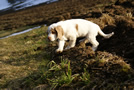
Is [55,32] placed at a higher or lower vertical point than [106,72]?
higher

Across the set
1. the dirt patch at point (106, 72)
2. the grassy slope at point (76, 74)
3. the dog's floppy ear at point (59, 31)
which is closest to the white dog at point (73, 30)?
the dog's floppy ear at point (59, 31)

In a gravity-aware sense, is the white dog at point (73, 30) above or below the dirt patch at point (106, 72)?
above

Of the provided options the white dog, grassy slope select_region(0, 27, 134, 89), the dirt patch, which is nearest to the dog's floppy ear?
the white dog

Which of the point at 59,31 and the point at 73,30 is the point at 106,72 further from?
the point at 73,30

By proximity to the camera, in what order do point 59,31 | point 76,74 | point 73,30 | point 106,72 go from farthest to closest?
point 73,30 → point 59,31 → point 76,74 → point 106,72

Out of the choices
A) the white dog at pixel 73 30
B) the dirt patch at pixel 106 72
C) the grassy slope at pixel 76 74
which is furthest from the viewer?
the white dog at pixel 73 30

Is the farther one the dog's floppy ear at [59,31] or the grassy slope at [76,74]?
the dog's floppy ear at [59,31]

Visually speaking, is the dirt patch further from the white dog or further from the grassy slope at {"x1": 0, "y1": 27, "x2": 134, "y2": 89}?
the white dog

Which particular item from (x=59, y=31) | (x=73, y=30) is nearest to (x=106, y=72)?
(x=59, y=31)

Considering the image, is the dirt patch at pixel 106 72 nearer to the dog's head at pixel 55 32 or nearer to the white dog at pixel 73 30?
the dog's head at pixel 55 32

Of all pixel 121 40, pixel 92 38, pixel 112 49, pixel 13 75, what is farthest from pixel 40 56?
pixel 121 40

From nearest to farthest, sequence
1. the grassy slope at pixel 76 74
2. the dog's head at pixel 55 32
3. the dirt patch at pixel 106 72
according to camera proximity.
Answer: the dirt patch at pixel 106 72 → the grassy slope at pixel 76 74 → the dog's head at pixel 55 32

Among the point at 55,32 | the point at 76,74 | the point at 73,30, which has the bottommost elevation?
the point at 76,74

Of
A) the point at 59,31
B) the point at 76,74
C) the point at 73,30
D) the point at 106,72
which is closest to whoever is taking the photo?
the point at 106,72
